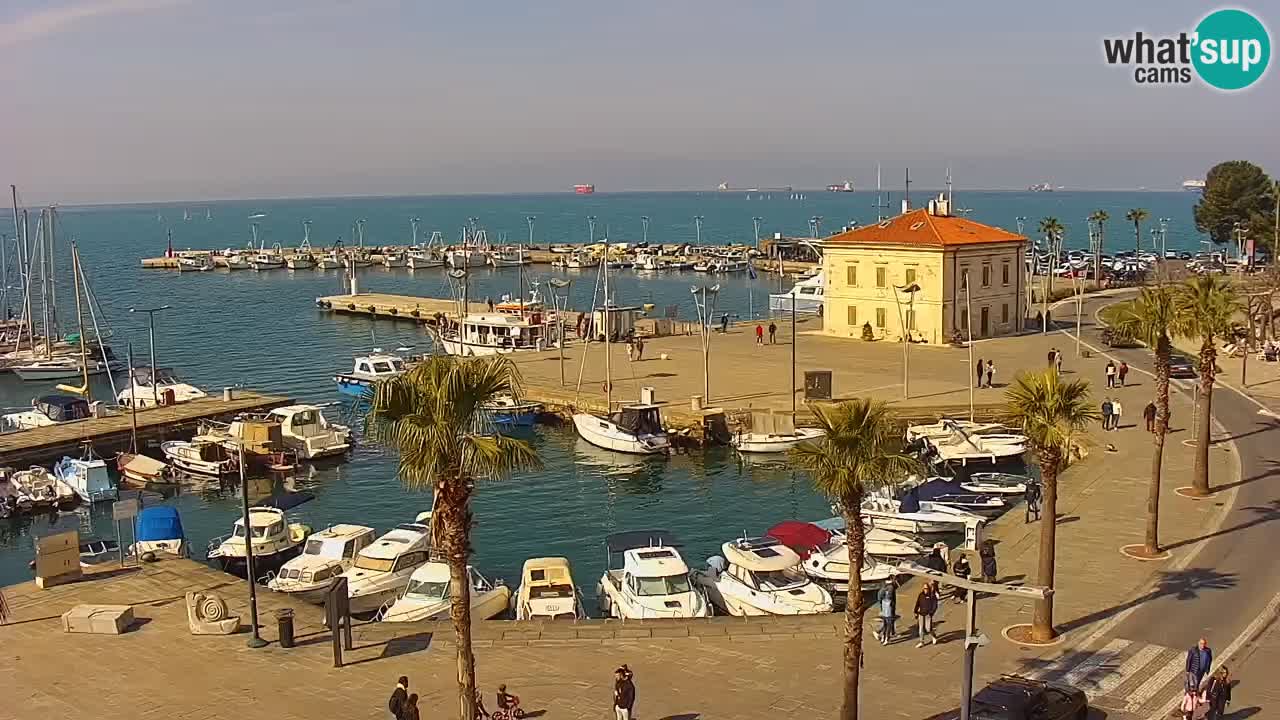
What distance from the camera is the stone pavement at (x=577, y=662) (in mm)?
21719

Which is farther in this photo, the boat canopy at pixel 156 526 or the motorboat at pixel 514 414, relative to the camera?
the motorboat at pixel 514 414

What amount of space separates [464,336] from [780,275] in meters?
86.0

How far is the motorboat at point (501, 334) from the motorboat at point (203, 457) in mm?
27351

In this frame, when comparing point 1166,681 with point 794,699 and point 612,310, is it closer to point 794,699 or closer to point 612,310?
point 794,699

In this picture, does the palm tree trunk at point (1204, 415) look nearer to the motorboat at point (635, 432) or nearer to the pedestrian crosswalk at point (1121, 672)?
the pedestrian crosswalk at point (1121, 672)

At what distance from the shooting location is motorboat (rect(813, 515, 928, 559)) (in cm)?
3447

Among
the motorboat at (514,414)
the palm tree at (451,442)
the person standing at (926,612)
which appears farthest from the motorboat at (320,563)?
the motorboat at (514,414)

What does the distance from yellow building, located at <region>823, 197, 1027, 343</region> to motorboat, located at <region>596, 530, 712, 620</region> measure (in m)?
39.9

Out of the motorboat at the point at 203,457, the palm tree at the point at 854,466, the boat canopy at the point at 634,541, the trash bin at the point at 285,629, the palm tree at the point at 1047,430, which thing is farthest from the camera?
the motorboat at the point at 203,457

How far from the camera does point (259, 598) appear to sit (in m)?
28.7

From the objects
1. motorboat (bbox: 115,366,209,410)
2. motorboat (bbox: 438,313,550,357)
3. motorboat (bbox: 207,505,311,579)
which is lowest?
motorboat (bbox: 207,505,311,579)

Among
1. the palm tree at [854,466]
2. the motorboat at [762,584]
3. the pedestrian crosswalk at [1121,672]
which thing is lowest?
the motorboat at [762,584]

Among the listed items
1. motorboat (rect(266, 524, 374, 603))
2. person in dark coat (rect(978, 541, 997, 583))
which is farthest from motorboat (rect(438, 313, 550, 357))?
person in dark coat (rect(978, 541, 997, 583))

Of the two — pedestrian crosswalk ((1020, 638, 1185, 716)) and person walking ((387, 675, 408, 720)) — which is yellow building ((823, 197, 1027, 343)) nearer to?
pedestrian crosswalk ((1020, 638, 1185, 716))
